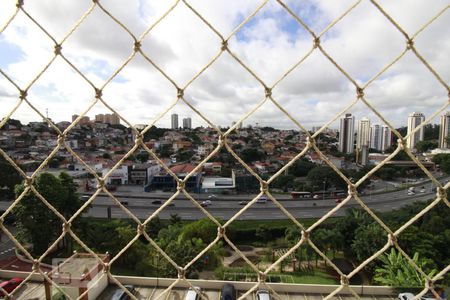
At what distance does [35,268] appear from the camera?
96cm

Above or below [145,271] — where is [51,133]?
above

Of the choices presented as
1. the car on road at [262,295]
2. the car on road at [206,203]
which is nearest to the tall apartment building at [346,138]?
the car on road at [206,203]

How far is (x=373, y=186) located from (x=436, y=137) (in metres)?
20.8

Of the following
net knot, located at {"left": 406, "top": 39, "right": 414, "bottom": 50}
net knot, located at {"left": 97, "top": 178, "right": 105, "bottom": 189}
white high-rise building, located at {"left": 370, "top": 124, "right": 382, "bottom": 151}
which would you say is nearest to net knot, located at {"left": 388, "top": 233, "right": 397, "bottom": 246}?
net knot, located at {"left": 406, "top": 39, "right": 414, "bottom": 50}

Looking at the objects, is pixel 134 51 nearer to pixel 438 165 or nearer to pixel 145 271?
pixel 145 271

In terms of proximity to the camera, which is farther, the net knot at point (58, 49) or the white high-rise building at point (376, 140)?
the white high-rise building at point (376, 140)

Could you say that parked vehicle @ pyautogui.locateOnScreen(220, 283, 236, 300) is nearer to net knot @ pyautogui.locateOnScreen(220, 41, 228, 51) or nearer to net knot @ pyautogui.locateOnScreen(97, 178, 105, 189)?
net knot @ pyautogui.locateOnScreen(97, 178, 105, 189)

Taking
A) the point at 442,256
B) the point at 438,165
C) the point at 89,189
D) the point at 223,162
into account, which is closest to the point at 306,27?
the point at 442,256

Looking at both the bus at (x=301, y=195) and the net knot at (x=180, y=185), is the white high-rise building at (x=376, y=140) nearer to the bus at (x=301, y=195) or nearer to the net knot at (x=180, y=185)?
the bus at (x=301, y=195)

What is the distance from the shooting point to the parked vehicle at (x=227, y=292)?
3.08 metres

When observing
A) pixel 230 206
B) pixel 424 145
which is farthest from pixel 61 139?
pixel 424 145

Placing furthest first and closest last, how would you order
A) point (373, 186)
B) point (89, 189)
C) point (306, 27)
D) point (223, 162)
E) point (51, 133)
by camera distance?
point (51, 133) → point (223, 162) → point (373, 186) → point (89, 189) → point (306, 27)

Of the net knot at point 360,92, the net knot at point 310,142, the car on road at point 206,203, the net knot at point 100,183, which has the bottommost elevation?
the car on road at point 206,203

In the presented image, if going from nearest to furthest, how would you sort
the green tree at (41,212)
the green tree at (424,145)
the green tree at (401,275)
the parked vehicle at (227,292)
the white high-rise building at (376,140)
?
the parked vehicle at (227,292), the green tree at (401,275), the green tree at (41,212), the green tree at (424,145), the white high-rise building at (376,140)
